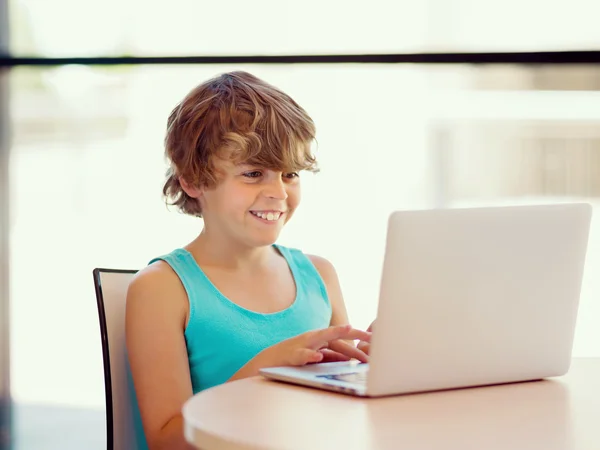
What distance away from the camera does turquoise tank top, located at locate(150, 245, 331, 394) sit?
162 centimetres

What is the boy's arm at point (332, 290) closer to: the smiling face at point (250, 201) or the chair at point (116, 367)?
the smiling face at point (250, 201)

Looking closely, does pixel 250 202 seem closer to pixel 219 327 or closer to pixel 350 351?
pixel 219 327

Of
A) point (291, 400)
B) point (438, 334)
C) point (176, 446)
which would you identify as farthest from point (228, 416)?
point (176, 446)

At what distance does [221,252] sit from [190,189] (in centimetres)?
14

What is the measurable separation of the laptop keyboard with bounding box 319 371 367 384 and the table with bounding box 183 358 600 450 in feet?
0.19

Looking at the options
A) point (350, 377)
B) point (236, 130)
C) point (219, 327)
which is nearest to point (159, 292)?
point (219, 327)

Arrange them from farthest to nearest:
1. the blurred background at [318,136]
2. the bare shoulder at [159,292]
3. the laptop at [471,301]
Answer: the blurred background at [318,136] → the bare shoulder at [159,292] → the laptop at [471,301]

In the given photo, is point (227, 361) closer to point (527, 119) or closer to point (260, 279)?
point (260, 279)

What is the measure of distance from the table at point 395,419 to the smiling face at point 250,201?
0.44 metres

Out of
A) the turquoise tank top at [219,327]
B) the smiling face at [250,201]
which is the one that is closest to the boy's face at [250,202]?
the smiling face at [250,201]

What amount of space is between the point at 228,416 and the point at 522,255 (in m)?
0.47

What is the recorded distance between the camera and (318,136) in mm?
2838

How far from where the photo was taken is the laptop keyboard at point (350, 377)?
3.99 feet

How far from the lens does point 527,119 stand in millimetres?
2805
